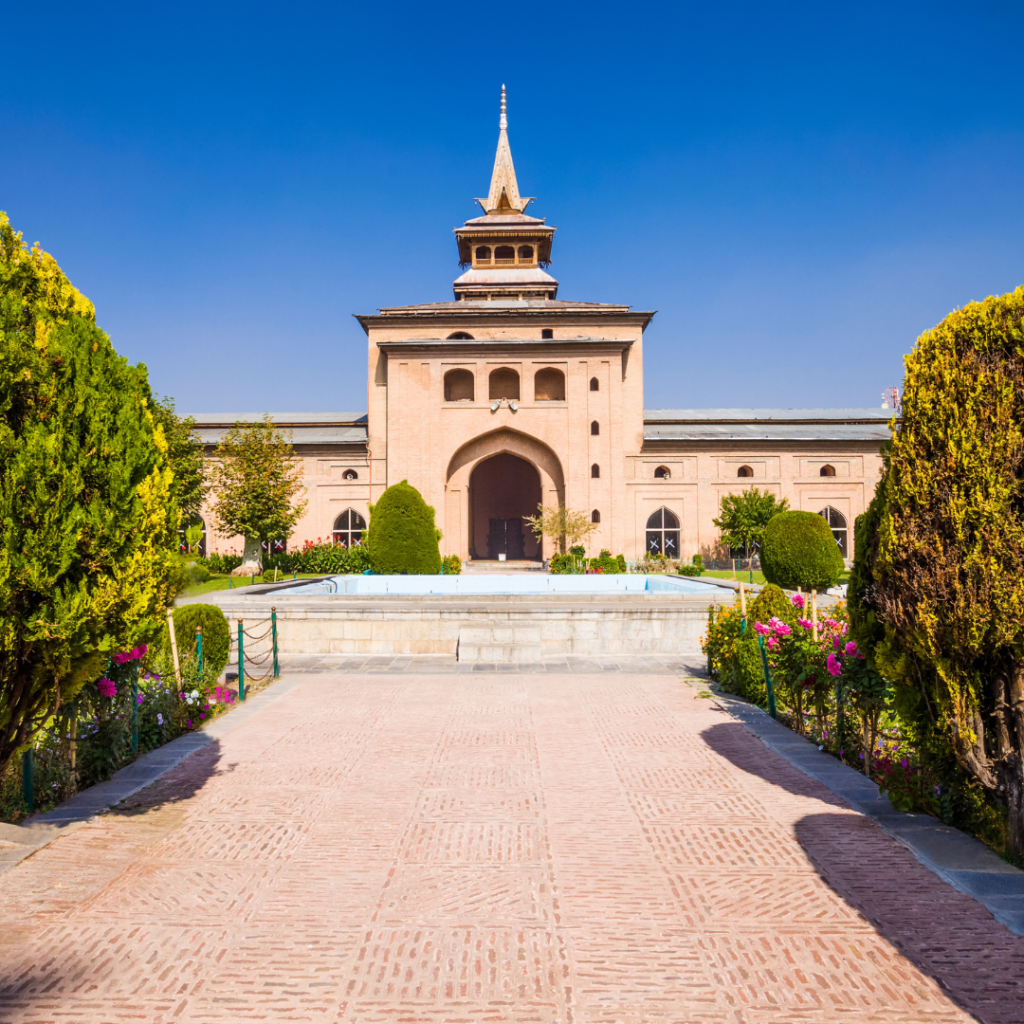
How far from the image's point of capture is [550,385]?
3434cm

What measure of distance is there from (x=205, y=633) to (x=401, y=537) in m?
12.4

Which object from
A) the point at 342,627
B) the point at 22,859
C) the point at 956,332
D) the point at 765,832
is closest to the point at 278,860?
the point at 22,859

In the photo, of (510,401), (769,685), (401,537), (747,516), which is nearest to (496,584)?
(401,537)

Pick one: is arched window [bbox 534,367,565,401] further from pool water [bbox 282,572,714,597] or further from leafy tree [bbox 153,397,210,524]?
leafy tree [bbox 153,397,210,524]

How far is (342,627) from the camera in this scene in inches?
492

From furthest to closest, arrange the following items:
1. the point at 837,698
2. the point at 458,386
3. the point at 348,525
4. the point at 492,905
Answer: the point at 458,386, the point at 348,525, the point at 837,698, the point at 492,905

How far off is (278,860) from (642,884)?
2.30 m

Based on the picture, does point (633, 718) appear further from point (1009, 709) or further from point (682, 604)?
point (682, 604)

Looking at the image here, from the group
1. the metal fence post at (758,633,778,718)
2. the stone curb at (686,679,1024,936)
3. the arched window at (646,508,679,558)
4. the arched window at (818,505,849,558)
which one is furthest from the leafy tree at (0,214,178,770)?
the arched window at (818,505,849,558)

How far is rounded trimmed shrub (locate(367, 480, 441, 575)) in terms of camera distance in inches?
863

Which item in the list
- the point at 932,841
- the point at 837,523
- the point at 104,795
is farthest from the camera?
the point at 837,523

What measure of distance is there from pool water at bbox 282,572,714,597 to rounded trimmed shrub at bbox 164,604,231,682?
8.76 meters

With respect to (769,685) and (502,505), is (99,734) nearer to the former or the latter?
(769,685)

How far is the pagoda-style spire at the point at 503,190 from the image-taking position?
40312mm
